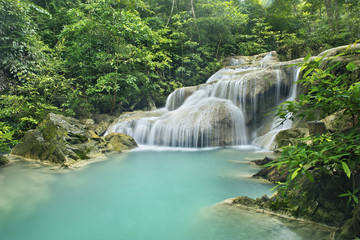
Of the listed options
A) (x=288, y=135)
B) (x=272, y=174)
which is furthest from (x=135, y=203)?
(x=288, y=135)

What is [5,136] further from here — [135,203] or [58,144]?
[135,203]

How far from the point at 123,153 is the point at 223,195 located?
15.5 feet

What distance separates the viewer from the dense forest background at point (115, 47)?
27.5 ft

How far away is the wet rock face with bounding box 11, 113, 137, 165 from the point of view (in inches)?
223

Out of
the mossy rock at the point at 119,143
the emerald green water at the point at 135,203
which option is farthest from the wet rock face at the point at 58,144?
the emerald green water at the point at 135,203

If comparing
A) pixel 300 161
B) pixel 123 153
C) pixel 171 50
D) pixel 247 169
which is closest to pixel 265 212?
pixel 300 161

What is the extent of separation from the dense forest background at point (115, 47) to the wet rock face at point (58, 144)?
0.91 meters

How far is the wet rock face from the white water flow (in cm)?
232

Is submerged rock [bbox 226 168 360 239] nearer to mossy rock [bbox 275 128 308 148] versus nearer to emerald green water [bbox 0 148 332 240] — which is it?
emerald green water [bbox 0 148 332 240]

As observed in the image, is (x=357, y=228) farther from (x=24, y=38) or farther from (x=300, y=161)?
(x=24, y=38)

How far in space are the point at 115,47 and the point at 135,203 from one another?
9.94m

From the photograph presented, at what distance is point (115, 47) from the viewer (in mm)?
11008

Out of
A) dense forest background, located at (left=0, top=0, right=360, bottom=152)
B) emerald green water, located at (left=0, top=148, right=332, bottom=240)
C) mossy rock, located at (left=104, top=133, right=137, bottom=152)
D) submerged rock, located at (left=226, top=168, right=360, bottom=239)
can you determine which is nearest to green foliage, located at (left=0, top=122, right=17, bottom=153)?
dense forest background, located at (left=0, top=0, right=360, bottom=152)

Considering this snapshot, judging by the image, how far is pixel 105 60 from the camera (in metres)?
11.4
